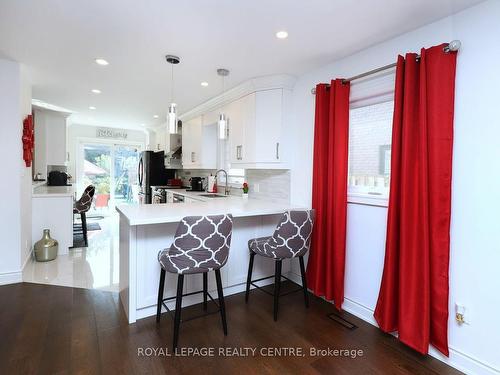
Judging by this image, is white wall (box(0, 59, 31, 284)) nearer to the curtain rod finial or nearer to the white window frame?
the white window frame

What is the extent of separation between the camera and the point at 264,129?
10.4ft

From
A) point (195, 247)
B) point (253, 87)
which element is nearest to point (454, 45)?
point (253, 87)

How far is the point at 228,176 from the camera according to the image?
4.47 metres

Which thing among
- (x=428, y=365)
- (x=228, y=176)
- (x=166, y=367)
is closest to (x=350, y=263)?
(x=428, y=365)

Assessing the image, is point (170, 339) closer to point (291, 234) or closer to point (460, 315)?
point (291, 234)

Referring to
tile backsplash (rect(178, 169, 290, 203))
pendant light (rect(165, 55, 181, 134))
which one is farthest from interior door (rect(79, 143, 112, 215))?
pendant light (rect(165, 55, 181, 134))

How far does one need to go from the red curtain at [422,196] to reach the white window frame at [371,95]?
20 cm

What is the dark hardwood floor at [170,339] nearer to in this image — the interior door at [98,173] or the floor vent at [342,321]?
the floor vent at [342,321]

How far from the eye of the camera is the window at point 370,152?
91.7 inches

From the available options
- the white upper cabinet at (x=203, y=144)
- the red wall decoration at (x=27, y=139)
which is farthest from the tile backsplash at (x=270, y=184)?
the red wall decoration at (x=27, y=139)

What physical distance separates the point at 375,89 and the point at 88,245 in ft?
14.8

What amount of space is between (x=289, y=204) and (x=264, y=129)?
892mm

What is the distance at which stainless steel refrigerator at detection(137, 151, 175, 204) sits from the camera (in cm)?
622

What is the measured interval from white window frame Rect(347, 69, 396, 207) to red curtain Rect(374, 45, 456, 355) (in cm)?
20
